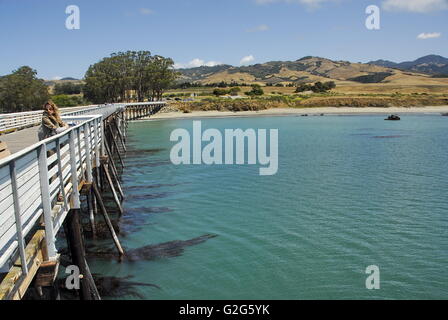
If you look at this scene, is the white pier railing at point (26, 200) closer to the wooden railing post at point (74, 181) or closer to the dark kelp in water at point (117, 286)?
the wooden railing post at point (74, 181)

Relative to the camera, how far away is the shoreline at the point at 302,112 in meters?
87.9

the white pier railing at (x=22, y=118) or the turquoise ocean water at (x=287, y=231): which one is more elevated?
the white pier railing at (x=22, y=118)

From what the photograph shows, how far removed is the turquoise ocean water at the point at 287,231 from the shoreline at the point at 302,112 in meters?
60.7

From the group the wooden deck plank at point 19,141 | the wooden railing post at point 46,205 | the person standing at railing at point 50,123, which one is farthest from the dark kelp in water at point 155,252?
the wooden railing post at point 46,205

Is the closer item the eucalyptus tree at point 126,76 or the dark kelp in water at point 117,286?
the dark kelp in water at point 117,286

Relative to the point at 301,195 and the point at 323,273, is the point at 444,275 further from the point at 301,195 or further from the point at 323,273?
the point at 301,195

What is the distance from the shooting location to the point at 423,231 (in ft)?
48.1

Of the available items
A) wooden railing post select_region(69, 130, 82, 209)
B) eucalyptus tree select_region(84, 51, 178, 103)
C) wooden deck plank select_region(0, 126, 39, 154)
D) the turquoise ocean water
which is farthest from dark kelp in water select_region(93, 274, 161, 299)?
eucalyptus tree select_region(84, 51, 178, 103)

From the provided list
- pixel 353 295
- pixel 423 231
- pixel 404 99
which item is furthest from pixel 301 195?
pixel 404 99

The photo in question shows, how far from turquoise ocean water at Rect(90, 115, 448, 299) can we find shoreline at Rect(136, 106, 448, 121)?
60690 mm

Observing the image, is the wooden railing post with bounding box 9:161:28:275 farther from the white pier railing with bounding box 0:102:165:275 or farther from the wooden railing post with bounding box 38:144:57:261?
the wooden railing post with bounding box 38:144:57:261

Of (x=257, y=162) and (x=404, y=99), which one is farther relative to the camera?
(x=404, y=99)

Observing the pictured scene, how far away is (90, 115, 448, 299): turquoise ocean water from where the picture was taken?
10898mm
